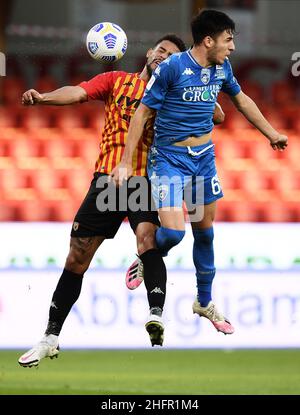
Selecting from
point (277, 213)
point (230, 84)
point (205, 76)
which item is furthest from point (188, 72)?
point (277, 213)

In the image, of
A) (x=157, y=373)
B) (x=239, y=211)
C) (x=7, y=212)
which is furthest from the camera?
(x=239, y=211)

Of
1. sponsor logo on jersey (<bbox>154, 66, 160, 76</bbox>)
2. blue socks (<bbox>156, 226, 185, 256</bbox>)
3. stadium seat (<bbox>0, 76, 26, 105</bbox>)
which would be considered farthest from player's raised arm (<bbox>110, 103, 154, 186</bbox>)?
stadium seat (<bbox>0, 76, 26, 105</bbox>)

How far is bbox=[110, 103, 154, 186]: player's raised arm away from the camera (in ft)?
19.2

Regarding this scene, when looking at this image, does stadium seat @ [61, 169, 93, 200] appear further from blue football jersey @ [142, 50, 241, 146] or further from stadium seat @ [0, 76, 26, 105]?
blue football jersey @ [142, 50, 241, 146]

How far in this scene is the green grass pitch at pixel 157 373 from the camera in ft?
24.3

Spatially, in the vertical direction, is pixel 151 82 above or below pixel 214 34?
below

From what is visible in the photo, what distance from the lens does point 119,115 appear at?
20.7ft

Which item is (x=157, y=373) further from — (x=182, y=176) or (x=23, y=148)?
(x=23, y=148)

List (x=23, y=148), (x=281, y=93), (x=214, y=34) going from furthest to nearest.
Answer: (x=281, y=93) < (x=23, y=148) < (x=214, y=34)

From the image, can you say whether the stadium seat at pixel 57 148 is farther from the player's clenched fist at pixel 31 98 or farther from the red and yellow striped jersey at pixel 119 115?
the player's clenched fist at pixel 31 98

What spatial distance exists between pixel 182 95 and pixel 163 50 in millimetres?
293

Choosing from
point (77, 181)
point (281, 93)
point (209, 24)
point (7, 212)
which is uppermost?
point (281, 93)
